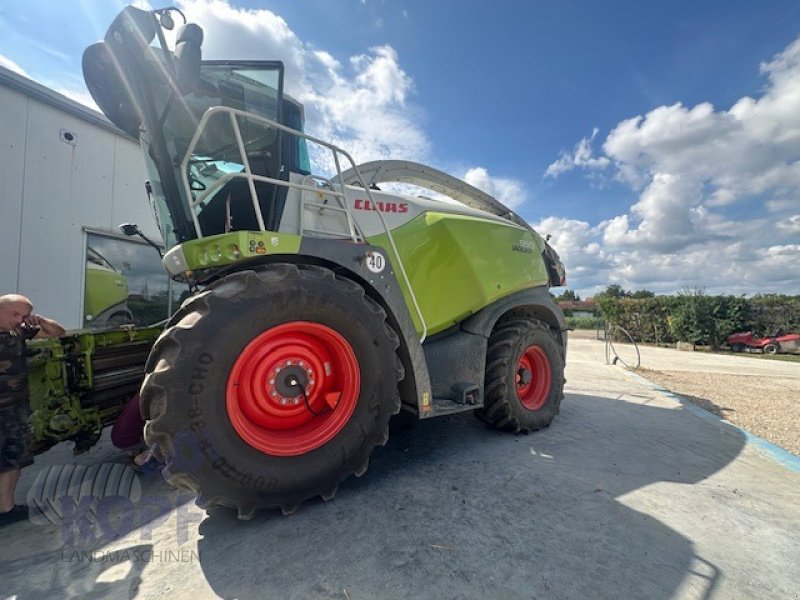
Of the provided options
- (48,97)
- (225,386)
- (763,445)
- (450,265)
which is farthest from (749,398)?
(48,97)

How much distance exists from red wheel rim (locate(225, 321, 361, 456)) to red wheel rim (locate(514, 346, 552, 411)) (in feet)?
7.78

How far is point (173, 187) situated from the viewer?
8.84 feet

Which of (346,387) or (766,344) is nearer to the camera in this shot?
(346,387)

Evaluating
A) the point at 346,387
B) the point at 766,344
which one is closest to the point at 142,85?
the point at 346,387

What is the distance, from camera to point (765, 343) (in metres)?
17.3

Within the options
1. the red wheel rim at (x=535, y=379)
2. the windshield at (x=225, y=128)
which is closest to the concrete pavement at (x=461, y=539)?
the red wheel rim at (x=535, y=379)

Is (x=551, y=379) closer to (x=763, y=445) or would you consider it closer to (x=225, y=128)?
(x=763, y=445)

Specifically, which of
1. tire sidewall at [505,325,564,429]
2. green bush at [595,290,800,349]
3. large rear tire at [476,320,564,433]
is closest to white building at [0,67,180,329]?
large rear tire at [476,320,564,433]

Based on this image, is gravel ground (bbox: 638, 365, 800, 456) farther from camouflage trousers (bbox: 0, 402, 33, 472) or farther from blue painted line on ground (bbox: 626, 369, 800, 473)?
camouflage trousers (bbox: 0, 402, 33, 472)

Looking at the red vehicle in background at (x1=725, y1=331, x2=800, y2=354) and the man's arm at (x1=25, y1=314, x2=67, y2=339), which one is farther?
the red vehicle in background at (x1=725, y1=331, x2=800, y2=354)

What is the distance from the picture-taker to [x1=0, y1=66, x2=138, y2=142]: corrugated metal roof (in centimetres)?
470

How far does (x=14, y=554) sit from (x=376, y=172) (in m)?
4.17

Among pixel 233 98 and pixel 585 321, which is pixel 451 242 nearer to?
pixel 233 98

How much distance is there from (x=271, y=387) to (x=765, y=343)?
23381 millimetres
